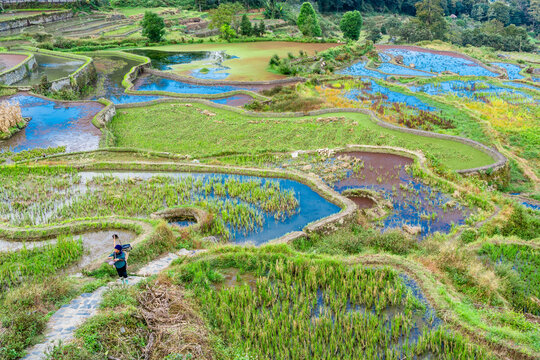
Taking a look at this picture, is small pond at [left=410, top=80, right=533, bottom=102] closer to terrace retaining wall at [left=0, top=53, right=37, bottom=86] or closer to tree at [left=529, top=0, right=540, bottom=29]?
terrace retaining wall at [left=0, top=53, right=37, bottom=86]

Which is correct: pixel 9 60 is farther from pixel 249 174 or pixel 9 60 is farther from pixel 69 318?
pixel 69 318

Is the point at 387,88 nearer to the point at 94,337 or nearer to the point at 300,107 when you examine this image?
the point at 300,107

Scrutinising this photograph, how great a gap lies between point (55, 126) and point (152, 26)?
30419 mm

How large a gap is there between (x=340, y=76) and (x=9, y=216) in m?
29.4

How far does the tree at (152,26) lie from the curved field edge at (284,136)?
26.8 metres

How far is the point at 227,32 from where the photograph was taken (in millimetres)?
51906

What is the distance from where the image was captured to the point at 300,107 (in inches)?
1077

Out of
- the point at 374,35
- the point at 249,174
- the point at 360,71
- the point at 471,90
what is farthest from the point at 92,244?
the point at 374,35

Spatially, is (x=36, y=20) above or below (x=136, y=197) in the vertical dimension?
above

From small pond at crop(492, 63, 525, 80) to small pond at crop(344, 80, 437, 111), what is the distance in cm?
1404

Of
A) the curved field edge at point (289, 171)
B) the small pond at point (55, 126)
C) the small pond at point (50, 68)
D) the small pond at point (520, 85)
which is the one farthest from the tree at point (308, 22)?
the curved field edge at point (289, 171)

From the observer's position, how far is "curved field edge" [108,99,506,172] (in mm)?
19828

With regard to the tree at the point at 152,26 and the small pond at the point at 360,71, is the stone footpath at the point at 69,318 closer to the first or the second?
the small pond at the point at 360,71

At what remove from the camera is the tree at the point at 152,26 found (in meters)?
49.4
